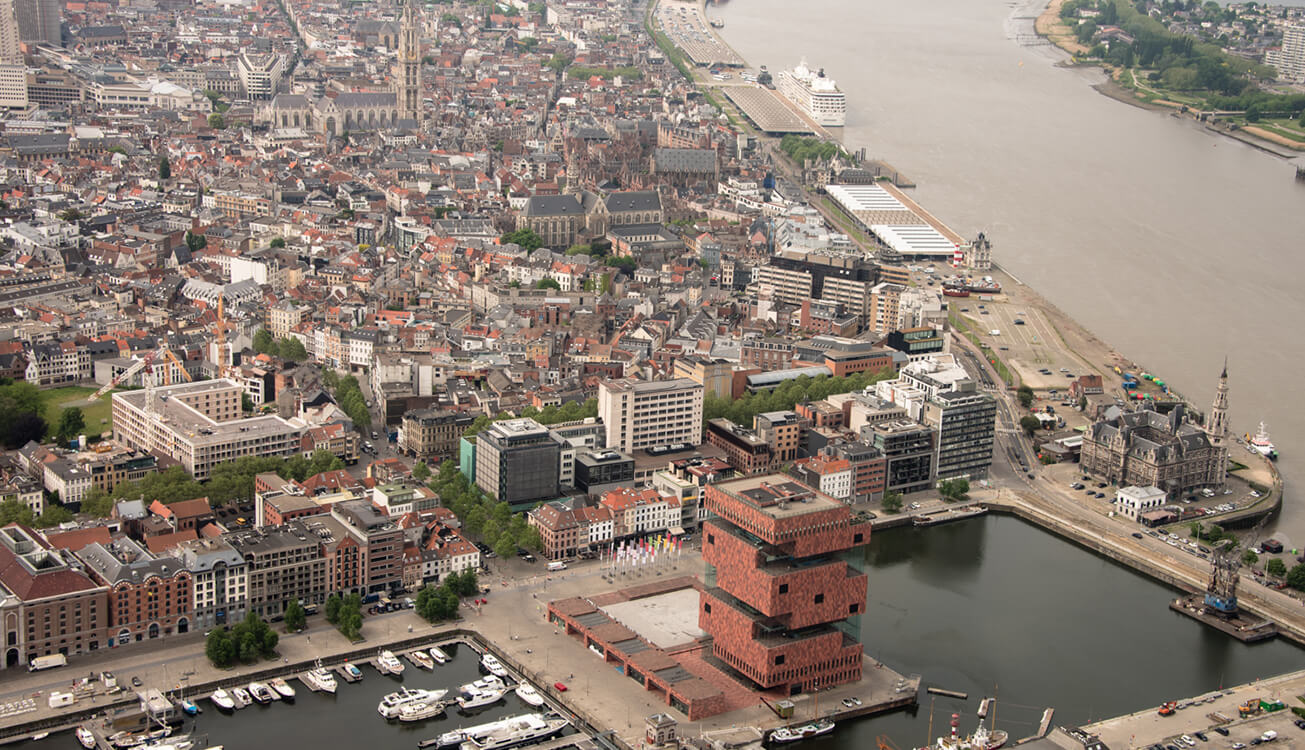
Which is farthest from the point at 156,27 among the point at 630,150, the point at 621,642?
the point at 621,642

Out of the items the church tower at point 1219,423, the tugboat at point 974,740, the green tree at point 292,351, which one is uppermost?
the church tower at point 1219,423

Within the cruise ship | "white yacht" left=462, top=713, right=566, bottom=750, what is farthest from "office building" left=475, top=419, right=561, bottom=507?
the cruise ship

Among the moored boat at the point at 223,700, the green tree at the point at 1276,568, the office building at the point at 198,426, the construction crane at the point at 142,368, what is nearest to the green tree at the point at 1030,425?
the green tree at the point at 1276,568

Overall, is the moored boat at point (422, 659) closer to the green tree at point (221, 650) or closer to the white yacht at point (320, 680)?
the white yacht at point (320, 680)

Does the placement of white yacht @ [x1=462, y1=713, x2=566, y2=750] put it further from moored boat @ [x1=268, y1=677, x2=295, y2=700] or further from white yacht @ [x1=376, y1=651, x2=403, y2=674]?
moored boat @ [x1=268, y1=677, x2=295, y2=700]

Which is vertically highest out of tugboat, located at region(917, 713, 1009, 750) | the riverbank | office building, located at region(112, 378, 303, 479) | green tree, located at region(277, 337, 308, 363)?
the riverbank

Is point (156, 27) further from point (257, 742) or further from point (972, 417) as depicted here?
point (257, 742)
